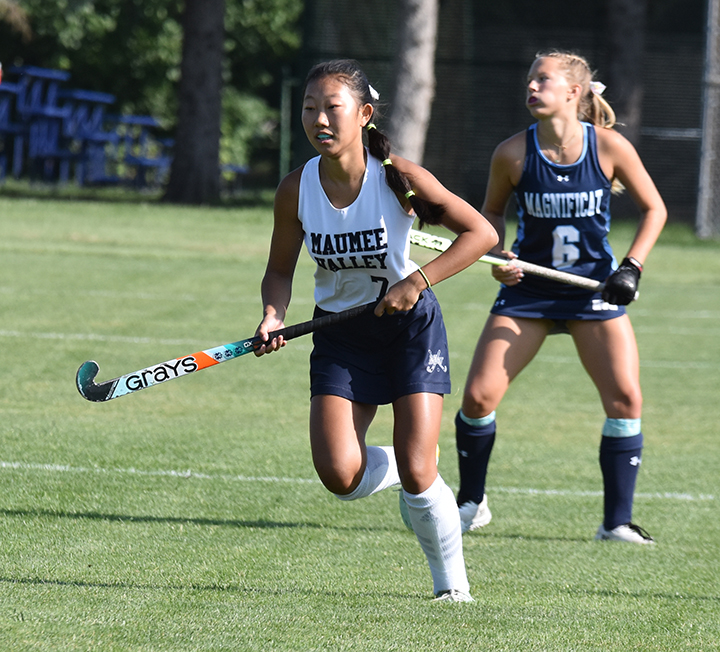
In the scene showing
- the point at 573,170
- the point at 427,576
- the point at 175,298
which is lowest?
the point at 427,576

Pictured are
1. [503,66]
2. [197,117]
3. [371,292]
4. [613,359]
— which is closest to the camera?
[371,292]

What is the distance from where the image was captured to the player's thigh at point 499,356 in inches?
213

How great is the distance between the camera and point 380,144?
425cm

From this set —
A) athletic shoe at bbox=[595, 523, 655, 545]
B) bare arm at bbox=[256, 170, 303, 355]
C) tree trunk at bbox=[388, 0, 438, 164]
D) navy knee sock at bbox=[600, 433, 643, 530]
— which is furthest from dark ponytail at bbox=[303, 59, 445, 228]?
tree trunk at bbox=[388, 0, 438, 164]

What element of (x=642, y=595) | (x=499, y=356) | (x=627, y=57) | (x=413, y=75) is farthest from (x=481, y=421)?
(x=627, y=57)

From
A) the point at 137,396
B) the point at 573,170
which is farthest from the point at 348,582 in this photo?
the point at 137,396

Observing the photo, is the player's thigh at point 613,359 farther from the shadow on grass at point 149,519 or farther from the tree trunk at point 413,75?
the tree trunk at point 413,75

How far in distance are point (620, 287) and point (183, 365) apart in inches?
79.7

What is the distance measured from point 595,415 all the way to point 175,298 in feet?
18.9

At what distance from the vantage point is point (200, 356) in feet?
13.7

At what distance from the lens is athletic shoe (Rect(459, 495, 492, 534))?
5.50 metres

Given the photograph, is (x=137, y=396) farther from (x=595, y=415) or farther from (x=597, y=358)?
(x=597, y=358)

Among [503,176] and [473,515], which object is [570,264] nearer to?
[503,176]

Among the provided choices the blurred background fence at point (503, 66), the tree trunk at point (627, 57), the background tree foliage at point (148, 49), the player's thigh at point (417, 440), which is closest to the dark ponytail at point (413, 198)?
the player's thigh at point (417, 440)
